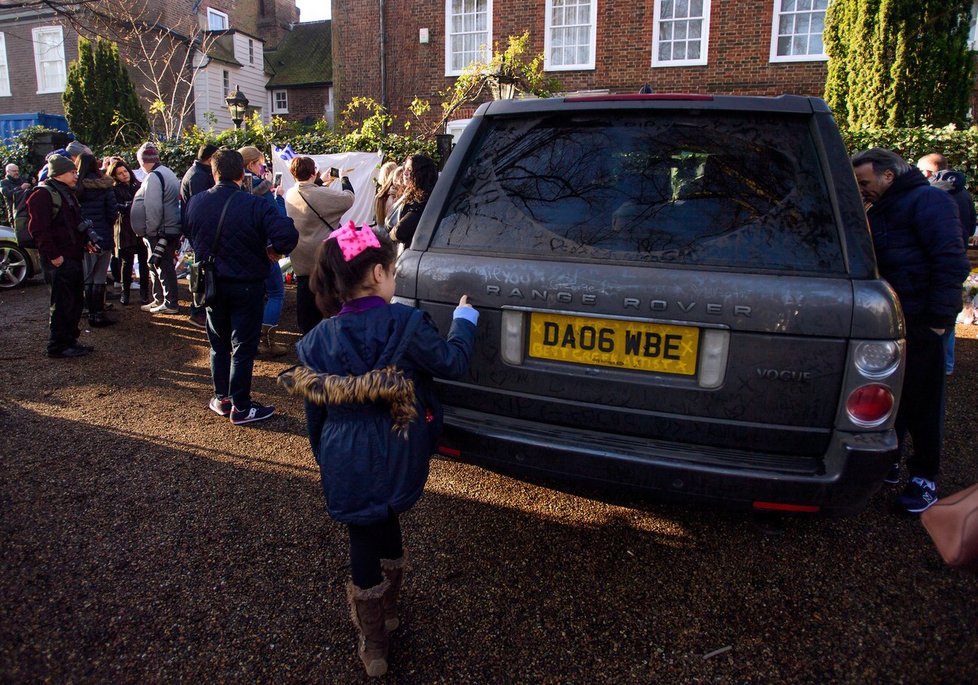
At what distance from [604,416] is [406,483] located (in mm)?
831

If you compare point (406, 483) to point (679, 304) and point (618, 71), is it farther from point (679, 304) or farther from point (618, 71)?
point (618, 71)

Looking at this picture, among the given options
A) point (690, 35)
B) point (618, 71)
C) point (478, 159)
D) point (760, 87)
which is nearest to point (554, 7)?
point (618, 71)

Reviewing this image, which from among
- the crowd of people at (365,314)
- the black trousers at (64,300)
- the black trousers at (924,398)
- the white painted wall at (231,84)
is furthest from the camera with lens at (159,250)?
the white painted wall at (231,84)

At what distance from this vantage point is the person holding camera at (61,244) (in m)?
6.00

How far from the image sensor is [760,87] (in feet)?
55.6

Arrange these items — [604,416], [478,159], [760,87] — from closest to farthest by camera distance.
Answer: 1. [604,416]
2. [478,159]
3. [760,87]

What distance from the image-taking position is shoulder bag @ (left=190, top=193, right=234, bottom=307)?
4316 millimetres

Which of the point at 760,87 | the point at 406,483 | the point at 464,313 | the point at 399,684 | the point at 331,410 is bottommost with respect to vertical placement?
the point at 399,684

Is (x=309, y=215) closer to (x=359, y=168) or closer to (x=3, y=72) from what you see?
(x=359, y=168)

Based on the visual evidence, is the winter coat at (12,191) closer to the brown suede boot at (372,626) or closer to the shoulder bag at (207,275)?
the shoulder bag at (207,275)

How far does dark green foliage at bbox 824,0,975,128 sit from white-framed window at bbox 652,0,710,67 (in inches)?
205

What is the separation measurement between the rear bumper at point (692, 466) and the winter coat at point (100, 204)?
6.21 metres

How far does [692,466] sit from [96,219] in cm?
724

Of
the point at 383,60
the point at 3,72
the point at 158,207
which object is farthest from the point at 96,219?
the point at 3,72
